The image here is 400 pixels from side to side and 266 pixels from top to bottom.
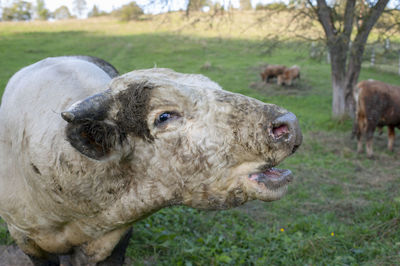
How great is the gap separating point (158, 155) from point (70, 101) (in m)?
0.85

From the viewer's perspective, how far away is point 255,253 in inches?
165

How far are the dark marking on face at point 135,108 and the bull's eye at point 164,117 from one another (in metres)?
0.06

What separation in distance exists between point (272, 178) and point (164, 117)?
2.17 ft

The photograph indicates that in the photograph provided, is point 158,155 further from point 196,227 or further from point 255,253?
point 196,227

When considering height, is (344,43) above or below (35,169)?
above

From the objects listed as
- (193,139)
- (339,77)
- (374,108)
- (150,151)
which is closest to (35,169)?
(150,151)

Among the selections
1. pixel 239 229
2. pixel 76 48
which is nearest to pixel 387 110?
pixel 239 229

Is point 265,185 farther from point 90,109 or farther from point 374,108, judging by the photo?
point 374,108

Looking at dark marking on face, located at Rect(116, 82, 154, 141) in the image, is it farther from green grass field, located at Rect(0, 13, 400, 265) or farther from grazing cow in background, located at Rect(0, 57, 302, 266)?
green grass field, located at Rect(0, 13, 400, 265)

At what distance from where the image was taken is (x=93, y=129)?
1889mm

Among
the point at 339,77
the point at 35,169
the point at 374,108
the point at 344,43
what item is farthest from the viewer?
the point at 339,77

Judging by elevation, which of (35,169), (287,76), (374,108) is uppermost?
(35,169)

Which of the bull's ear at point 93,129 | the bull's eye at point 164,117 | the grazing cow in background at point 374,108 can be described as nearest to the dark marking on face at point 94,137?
the bull's ear at point 93,129

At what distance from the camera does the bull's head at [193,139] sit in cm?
190
